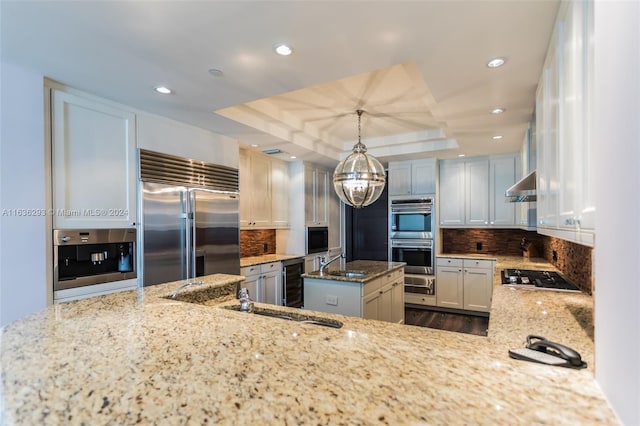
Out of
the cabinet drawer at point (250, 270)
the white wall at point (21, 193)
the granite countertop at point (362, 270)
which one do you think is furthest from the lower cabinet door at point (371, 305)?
the white wall at point (21, 193)

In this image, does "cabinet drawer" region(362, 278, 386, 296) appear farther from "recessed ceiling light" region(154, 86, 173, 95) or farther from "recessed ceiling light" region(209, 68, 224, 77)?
"recessed ceiling light" region(154, 86, 173, 95)

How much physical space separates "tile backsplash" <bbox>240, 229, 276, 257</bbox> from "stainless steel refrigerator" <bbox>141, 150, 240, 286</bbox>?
3.86 feet

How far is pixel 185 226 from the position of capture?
321 centimetres

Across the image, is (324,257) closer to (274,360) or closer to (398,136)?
(398,136)

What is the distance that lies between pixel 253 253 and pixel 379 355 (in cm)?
428

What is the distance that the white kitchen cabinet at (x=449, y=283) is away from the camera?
4.97 metres

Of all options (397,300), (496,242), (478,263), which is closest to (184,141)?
(397,300)

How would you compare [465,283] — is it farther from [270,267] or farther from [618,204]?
[618,204]

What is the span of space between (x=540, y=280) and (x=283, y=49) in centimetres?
277

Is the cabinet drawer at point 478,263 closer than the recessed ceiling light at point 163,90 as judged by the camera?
No

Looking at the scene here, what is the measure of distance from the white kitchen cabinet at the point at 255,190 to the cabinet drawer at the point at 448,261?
273 centimetres

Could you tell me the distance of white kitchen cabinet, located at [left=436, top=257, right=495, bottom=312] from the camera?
4766 mm

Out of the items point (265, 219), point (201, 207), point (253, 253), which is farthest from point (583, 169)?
point (253, 253)

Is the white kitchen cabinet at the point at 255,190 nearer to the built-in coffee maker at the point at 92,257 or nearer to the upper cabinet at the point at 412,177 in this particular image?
the built-in coffee maker at the point at 92,257
